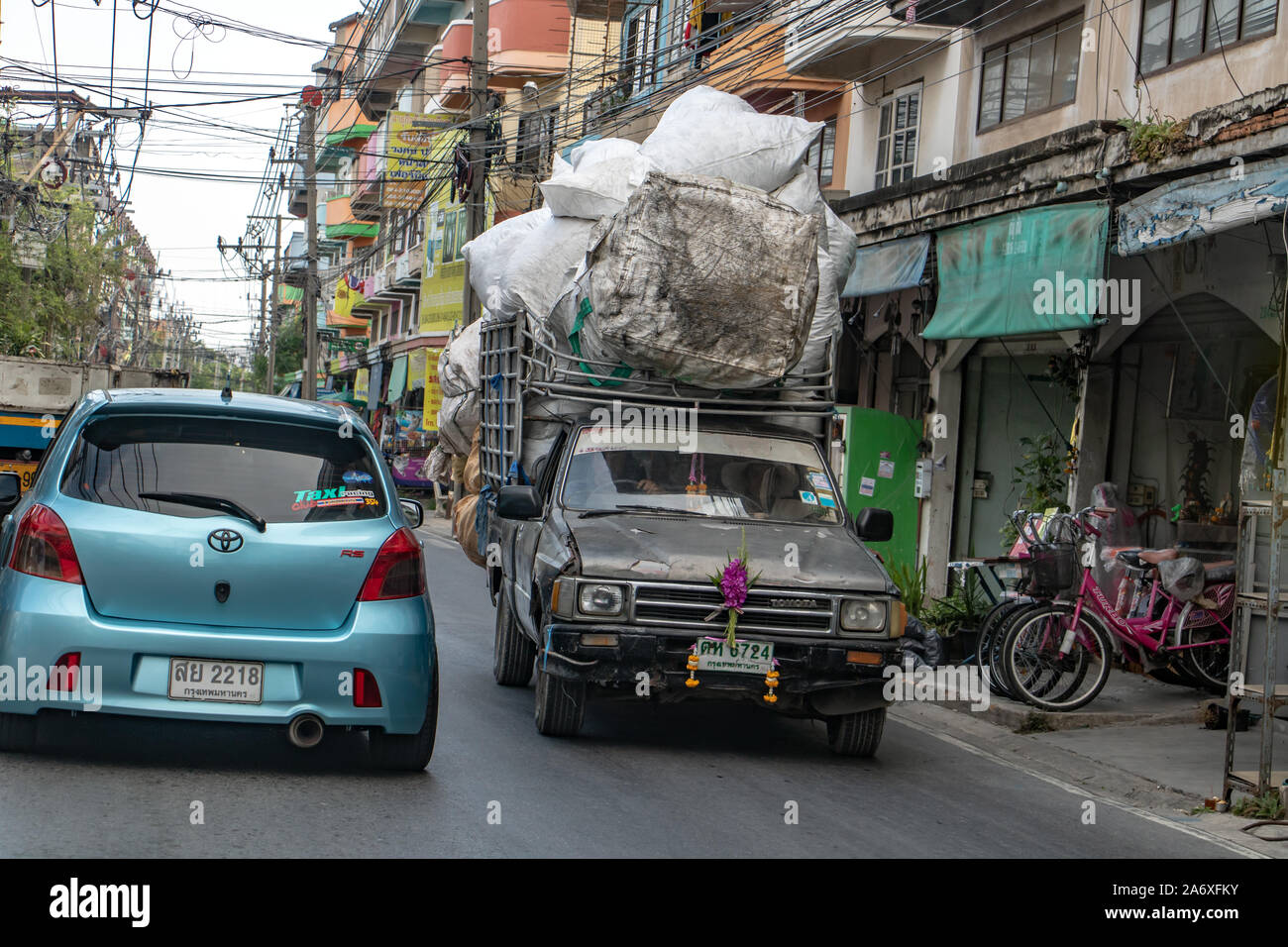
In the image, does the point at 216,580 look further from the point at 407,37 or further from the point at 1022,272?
the point at 407,37

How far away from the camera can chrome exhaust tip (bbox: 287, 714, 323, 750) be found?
6.03m

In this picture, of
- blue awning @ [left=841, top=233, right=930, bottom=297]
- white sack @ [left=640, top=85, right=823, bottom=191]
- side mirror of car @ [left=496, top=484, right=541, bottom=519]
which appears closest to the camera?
side mirror of car @ [left=496, top=484, right=541, bottom=519]

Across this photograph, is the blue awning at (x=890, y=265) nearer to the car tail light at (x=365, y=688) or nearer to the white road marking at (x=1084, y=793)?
the white road marking at (x=1084, y=793)

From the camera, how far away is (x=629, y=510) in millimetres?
8438

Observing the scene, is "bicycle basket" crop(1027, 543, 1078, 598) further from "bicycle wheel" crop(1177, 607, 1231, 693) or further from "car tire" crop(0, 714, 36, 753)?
"car tire" crop(0, 714, 36, 753)

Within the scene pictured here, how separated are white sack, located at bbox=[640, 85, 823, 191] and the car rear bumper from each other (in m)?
5.45

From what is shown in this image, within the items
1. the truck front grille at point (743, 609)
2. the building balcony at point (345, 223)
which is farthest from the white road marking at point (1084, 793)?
the building balcony at point (345, 223)

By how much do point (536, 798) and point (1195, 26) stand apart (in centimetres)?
961

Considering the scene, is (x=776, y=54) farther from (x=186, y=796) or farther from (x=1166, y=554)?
(x=186, y=796)

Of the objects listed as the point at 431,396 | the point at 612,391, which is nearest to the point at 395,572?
the point at 612,391

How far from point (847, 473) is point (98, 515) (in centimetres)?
1178

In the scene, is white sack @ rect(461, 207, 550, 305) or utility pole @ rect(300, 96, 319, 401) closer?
white sack @ rect(461, 207, 550, 305)

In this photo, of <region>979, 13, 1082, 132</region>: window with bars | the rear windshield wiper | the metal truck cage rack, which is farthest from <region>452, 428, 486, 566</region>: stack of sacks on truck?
<region>979, 13, 1082, 132</region>: window with bars
